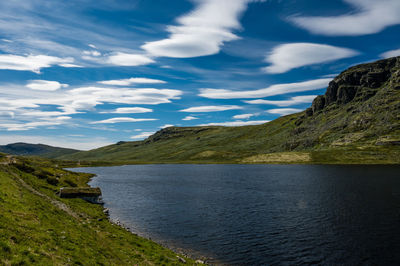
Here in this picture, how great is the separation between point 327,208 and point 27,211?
5515cm

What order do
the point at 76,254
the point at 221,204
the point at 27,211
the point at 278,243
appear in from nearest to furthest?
the point at 76,254, the point at 27,211, the point at 278,243, the point at 221,204

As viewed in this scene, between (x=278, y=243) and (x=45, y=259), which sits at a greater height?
(x=45, y=259)

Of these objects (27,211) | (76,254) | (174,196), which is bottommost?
(174,196)

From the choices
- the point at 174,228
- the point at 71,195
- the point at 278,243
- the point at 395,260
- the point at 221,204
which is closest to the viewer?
the point at 395,260

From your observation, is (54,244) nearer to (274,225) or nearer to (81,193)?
(274,225)

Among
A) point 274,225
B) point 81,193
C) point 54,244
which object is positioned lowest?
point 274,225

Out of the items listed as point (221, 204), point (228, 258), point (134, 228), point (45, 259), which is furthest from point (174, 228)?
point (45, 259)

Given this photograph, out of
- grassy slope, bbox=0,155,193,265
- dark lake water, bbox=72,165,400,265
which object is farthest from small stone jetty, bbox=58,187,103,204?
grassy slope, bbox=0,155,193,265

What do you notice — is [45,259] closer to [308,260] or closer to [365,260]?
[308,260]

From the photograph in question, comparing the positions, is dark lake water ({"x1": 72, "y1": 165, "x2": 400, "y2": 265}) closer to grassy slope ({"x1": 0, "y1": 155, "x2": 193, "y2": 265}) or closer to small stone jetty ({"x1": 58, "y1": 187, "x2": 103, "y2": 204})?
small stone jetty ({"x1": 58, "y1": 187, "x2": 103, "y2": 204})

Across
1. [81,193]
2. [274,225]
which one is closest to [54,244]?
[274,225]

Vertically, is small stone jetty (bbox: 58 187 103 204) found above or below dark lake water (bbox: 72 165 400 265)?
above

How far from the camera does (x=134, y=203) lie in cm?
6612

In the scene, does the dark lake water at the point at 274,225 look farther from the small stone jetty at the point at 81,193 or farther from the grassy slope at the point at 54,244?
the grassy slope at the point at 54,244
